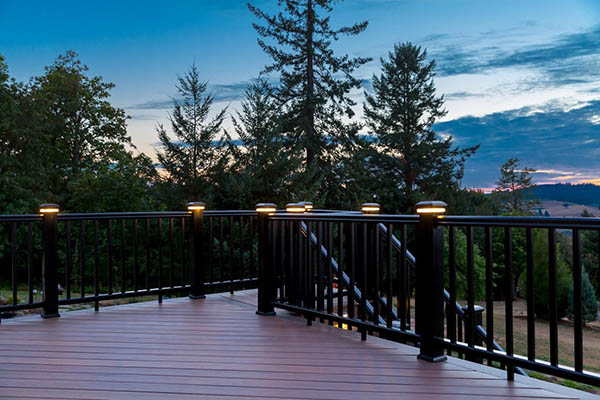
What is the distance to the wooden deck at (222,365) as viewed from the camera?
230 cm

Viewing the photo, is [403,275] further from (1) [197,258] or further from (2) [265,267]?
(1) [197,258]

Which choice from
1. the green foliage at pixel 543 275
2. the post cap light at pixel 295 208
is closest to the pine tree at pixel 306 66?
the green foliage at pixel 543 275

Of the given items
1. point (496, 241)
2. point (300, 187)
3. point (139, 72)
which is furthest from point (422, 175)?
point (139, 72)

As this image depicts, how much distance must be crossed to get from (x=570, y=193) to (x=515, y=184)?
4099 mm

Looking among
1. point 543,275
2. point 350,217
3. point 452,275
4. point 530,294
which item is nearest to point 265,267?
point 350,217

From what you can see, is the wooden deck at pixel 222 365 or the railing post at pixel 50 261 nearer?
the wooden deck at pixel 222 365

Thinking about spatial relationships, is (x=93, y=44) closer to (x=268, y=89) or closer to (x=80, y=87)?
(x=80, y=87)

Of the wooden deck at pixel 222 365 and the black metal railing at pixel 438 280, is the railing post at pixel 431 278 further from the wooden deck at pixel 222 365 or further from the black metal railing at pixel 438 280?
the wooden deck at pixel 222 365

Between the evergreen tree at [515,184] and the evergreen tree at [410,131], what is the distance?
41.5 feet

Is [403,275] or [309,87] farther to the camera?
[309,87]

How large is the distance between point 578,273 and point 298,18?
19.1 m

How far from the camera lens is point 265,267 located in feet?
13.4

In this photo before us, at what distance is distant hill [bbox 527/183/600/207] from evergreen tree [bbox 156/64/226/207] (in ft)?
85.0

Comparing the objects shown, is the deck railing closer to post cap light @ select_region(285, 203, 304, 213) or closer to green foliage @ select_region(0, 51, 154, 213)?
post cap light @ select_region(285, 203, 304, 213)
